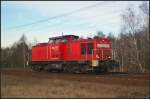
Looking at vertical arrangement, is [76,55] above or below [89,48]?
below

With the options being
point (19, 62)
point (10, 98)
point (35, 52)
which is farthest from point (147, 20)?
point (10, 98)

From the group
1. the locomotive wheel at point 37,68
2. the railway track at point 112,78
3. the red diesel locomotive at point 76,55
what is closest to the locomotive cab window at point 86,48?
the red diesel locomotive at point 76,55

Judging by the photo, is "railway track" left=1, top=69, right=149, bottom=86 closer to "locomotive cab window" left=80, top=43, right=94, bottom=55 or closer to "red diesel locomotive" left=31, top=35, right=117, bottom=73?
"red diesel locomotive" left=31, top=35, right=117, bottom=73

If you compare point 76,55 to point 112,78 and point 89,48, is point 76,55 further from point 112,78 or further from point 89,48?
point 112,78

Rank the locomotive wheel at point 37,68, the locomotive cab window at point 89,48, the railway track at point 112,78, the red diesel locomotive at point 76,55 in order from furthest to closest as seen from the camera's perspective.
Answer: the locomotive wheel at point 37,68 < the locomotive cab window at point 89,48 < the red diesel locomotive at point 76,55 < the railway track at point 112,78

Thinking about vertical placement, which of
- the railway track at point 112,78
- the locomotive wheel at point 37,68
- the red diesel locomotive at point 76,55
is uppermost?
the red diesel locomotive at point 76,55

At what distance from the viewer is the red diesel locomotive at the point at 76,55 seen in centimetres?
2873

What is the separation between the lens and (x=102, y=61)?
28516mm

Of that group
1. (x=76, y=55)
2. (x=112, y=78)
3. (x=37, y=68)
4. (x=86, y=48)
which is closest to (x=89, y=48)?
(x=86, y=48)

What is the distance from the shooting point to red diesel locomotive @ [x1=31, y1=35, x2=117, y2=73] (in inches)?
1131

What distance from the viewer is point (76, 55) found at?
30844mm

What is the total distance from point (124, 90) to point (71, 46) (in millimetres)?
16728

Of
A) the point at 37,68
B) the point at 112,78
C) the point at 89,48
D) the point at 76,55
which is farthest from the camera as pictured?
the point at 37,68

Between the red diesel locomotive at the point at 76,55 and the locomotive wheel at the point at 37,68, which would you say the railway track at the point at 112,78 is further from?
the locomotive wheel at the point at 37,68
